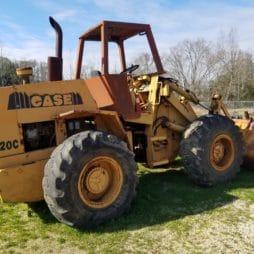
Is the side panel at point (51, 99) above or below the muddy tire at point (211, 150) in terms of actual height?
above

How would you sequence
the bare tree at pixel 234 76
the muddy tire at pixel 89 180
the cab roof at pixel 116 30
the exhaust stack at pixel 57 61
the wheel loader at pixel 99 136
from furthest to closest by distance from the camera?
the bare tree at pixel 234 76
the cab roof at pixel 116 30
the exhaust stack at pixel 57 61
the wheel loader at pixel 99 136
the muddy tire at pixel 89 180

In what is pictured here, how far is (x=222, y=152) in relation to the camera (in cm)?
723

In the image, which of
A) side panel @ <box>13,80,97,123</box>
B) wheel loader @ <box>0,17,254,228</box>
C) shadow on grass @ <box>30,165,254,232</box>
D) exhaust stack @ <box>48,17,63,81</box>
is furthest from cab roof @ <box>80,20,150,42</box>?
shadow on grass @ <box>30,165,254,232</box>

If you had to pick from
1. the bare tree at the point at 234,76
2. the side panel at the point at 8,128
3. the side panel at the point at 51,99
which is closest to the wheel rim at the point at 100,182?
the side panel at the point at 51,99

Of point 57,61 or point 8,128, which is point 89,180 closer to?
point 8,128

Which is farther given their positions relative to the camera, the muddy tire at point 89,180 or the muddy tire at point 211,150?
the muddy tire at point 211,150

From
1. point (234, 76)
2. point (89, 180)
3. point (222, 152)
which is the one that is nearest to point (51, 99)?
point (89, 180)

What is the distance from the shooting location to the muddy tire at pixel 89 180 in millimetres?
4957

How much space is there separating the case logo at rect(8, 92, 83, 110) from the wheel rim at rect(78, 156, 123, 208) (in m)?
1.04

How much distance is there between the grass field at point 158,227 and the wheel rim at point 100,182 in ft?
1.13

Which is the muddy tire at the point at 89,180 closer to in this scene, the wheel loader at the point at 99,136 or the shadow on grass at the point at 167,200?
the wheel loader at the point at 99,136

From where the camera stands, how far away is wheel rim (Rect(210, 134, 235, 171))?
7031 millimetres

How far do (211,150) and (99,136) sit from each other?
2435 mm

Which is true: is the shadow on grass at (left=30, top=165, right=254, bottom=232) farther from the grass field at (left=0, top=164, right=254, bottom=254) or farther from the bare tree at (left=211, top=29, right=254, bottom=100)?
the bare tree at (left=211, top=29, right=254, bottom=100)
